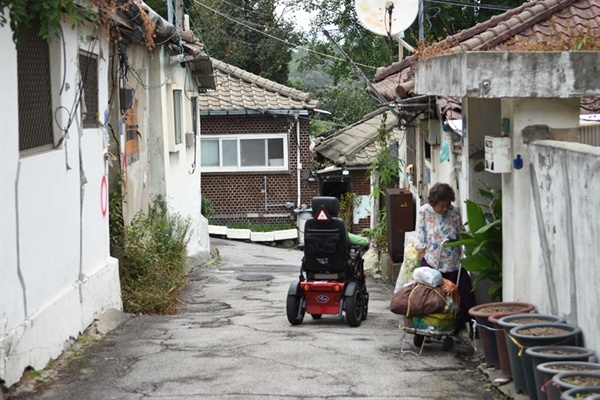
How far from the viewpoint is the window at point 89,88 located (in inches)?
416

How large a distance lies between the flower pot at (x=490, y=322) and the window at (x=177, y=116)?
11814mm

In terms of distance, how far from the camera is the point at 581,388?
536cm

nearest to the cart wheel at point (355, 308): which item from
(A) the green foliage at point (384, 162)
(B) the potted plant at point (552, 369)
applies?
(B) the potted plant at point (552, 369)

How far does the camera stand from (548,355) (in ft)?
20.4

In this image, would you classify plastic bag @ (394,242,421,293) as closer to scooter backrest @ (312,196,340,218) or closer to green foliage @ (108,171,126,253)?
scooter backrest @ (312,196,340,218)

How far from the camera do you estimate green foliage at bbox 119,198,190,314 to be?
1222 centimetres

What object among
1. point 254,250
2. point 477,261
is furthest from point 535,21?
point 254,250

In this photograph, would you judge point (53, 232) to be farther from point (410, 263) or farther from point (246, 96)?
point (246, 96)

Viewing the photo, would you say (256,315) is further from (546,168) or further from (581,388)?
(581,388)

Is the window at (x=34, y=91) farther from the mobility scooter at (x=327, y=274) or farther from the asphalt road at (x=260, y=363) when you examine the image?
the mobility scooter at (x=327, y=274)

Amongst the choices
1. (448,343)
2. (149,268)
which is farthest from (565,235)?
(149,268)

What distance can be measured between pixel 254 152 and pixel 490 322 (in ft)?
78.2

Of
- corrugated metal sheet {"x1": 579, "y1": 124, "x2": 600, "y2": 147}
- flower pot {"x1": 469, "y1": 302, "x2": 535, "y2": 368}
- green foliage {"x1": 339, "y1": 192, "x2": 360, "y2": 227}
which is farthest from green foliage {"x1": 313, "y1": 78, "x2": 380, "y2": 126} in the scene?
flower pot {"x1": 469, "y1": 302, "x2": 535, "y2": 368}

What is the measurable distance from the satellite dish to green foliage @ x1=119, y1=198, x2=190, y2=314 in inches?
181
